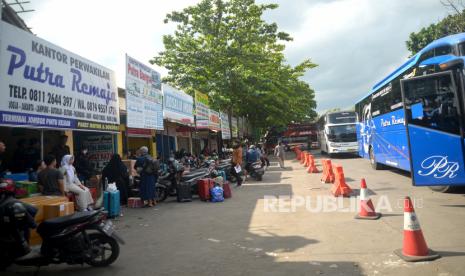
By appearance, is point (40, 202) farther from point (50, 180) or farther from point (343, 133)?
point (343, 133)

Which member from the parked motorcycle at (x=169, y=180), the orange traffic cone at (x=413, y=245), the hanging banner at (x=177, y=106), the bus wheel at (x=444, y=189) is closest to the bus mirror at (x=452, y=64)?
the bus wheel at (x=444, y=189)

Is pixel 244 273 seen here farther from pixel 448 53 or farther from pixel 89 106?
pixel 448 53

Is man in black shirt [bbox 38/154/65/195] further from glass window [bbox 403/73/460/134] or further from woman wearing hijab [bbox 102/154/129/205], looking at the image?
glass window [bbox 403/73/460/134]

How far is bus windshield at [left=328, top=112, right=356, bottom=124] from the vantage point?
26938 mm

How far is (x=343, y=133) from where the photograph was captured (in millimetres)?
26641

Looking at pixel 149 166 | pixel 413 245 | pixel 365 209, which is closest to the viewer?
pixel 413 245

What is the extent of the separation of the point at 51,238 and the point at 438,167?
773 centimetres

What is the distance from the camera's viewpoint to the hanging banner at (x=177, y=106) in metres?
15.1

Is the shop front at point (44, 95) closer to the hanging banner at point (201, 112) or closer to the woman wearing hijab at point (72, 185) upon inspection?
the woman wearing hijab at point (72, 185)

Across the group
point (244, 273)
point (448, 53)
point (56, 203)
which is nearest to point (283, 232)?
point (244, 273)

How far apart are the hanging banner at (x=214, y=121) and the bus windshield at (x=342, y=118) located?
27.8ft

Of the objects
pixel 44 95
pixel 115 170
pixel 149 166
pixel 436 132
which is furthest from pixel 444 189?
pixel 44 95

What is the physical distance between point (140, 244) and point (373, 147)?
42.0 ft

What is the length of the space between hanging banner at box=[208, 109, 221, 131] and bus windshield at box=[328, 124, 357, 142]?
8378 millimetres
